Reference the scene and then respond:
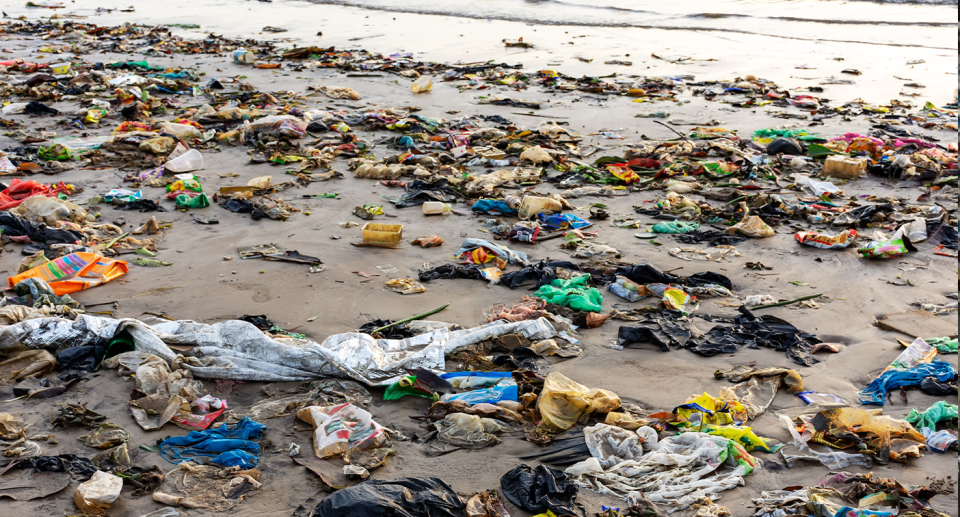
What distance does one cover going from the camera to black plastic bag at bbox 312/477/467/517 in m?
3.11

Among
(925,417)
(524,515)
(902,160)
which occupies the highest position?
(902,160)

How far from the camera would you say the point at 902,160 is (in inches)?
344

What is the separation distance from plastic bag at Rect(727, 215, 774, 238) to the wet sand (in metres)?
0.15

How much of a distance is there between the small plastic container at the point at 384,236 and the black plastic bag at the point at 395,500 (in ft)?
11.9

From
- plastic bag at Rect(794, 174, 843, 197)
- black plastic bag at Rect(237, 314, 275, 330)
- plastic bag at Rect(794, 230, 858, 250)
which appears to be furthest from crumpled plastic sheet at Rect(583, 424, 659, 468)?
plastic bag at Rect(794, 174, 843, 197)

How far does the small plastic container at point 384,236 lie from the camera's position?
6793mm

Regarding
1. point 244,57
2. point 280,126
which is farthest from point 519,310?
point 244,57

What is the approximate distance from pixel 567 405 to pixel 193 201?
5.61 metres

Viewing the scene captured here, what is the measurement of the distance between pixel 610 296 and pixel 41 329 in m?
4.35

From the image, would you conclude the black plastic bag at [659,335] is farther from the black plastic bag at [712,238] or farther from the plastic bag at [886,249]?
the plastic bag at [886,249]

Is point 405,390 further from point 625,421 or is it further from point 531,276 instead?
point 531,276

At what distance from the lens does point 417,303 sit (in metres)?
5.71

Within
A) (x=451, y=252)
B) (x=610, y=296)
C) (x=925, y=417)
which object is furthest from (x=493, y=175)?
(x=925, y=417)

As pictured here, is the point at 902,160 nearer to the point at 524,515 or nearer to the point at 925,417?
the point at 925,417
